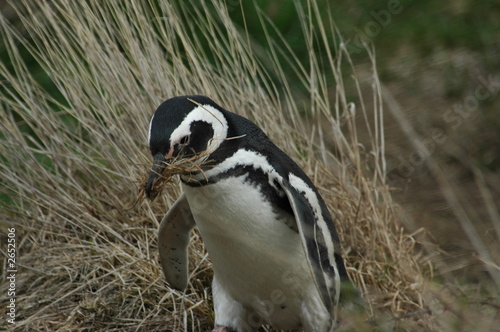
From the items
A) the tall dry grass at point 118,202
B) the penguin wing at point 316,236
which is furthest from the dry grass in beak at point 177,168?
the tall dry grass at point 118,202

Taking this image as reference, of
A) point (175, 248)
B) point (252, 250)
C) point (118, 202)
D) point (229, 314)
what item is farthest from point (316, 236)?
point (118, 202)

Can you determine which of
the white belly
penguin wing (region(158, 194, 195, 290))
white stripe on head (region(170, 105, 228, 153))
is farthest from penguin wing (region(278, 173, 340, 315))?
penguin wing (region(158, 194, 195, 290))

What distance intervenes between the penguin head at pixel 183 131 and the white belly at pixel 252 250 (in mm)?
129

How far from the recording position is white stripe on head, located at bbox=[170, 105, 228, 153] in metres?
1.98

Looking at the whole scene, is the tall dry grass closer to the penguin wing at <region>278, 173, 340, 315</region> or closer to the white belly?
the white belly

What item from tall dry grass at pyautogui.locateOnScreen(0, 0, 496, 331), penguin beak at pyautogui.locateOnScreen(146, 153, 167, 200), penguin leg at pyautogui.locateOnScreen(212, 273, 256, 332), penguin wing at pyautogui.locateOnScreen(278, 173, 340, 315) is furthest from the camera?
tall dry grass at pyautogui.locateOnScreen(0, 0, 496, 331)

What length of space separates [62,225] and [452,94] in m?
2.59

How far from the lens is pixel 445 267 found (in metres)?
3.30

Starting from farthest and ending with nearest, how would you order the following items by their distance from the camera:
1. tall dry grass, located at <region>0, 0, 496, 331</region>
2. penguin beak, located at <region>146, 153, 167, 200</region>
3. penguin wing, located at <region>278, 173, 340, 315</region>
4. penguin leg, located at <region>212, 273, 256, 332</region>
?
tall dry grass, located at <region>0, 0, 496, 331</region>
penguin leg, located at <region>212, 273, 256, 332</region>
penguin wing, located at <region>278, 173, 340, 315</region>
penguin beak, located at <region>146, 153, 167, 200</region>

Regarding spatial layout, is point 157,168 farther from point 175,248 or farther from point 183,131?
point 175,248

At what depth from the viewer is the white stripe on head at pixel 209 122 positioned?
1.98m

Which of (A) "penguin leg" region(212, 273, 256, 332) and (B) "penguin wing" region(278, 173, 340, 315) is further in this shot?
(A) "penguin leg" region(212, 273, 256, 332)

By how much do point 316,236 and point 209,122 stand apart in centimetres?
45

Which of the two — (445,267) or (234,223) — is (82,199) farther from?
(445,267)
